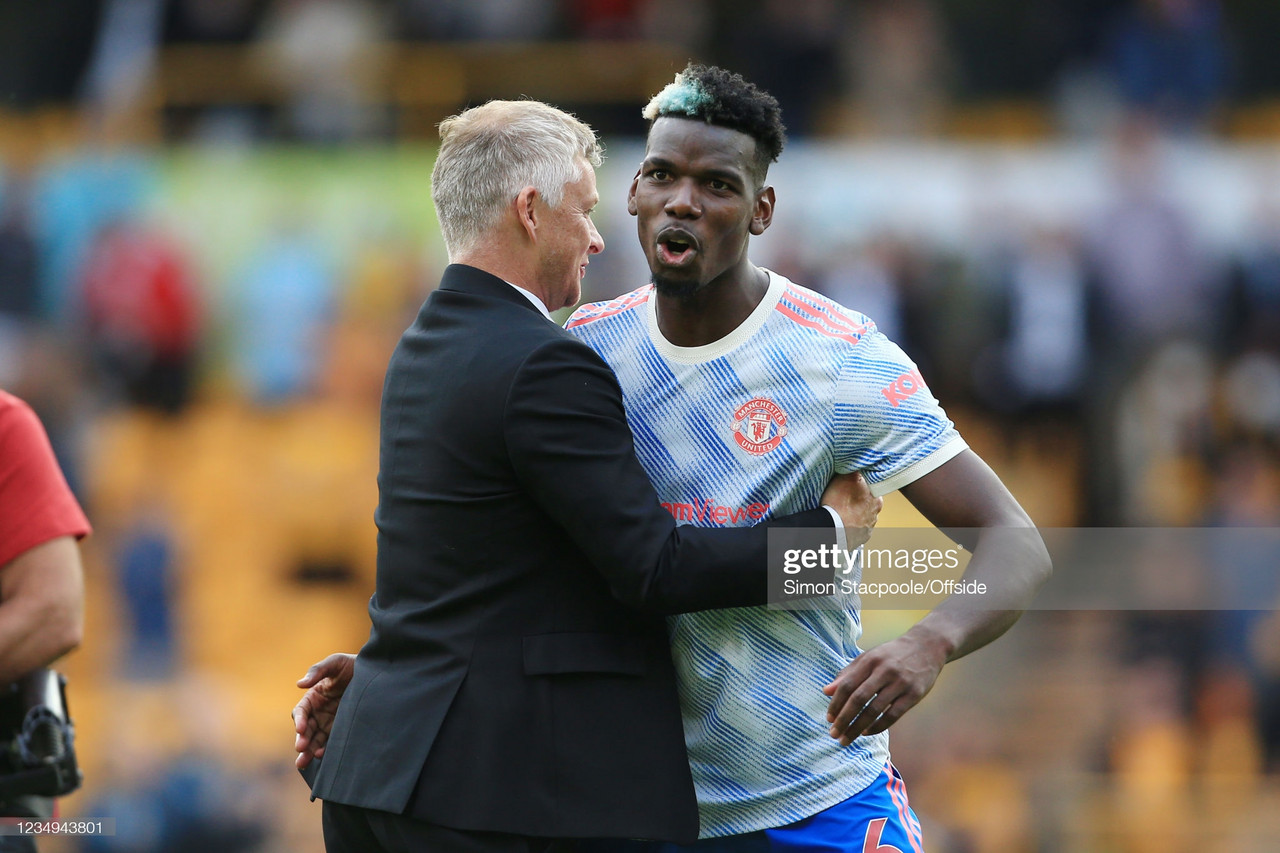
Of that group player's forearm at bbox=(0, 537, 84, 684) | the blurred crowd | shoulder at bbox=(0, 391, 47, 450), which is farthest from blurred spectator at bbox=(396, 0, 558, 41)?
player's forearm at bbox=(0, 537, 84, 684)

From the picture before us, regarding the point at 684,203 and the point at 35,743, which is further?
the point at 35,743

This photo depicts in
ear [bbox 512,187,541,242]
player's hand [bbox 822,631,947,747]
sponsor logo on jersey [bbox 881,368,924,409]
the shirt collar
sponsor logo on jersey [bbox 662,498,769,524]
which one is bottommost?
player's hand [bbox 822,631,947,747]

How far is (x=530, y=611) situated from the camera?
327cm

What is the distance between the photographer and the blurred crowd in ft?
30.1

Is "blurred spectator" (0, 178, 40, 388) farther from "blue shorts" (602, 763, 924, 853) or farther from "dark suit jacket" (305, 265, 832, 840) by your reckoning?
"blue shorts" (602, 763, 924, 853)

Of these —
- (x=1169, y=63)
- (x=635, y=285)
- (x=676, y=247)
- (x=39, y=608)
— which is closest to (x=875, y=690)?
(x=676, y=247)

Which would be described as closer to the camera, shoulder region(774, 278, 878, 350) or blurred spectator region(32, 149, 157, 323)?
shoulder region(774, 278, 878, 350)

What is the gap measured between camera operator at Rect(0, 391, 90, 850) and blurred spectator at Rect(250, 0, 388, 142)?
8.01 m

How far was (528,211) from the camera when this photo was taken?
3.51m

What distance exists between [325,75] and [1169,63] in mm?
6217

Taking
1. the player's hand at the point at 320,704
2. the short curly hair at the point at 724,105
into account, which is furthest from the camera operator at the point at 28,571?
the short curly hair at the point at 724,105

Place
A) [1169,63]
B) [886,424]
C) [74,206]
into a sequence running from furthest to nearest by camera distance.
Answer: [1169,63], [74,206], [886,424]

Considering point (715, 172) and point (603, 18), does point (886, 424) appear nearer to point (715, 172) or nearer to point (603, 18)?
point (715, 172)

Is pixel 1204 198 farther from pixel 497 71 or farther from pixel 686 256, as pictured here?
pixel 686 256
